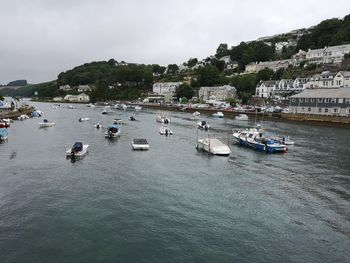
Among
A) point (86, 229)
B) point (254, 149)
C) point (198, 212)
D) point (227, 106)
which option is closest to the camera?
point (86, 229)

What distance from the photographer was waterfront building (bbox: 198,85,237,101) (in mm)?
146375

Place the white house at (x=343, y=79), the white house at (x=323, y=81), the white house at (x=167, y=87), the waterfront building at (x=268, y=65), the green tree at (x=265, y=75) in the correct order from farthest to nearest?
the white house at (x=167, y=87)
the waterfront building at (x=268, y=65)
the green tree at (x=265, y=75)
the white house at (x=323, y=81)
the white house at (x=343, y=79)

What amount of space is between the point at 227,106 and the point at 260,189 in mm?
98296

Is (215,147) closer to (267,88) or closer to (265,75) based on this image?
(267,88)

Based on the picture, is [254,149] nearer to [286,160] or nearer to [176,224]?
[286,160]

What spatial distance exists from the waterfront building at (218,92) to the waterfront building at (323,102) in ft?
177

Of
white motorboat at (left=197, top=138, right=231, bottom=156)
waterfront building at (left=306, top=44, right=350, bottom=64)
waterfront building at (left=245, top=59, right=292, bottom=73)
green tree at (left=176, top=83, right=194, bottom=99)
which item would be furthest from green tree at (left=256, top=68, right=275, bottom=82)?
white motorboat at (left=197, top=138, right=231, bottom=156)

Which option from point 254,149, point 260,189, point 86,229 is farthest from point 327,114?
point 86,229

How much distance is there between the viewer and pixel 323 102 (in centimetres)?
8300

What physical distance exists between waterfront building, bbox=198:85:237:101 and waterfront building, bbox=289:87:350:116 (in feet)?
177

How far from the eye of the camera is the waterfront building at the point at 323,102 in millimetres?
78438

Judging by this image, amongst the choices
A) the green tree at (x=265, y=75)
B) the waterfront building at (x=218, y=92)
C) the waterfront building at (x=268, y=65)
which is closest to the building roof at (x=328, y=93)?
the green tree at (x=265, y=75)

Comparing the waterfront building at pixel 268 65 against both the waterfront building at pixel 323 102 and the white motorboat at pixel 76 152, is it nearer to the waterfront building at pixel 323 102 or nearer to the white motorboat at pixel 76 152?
the waterfront building at pixel 323 102

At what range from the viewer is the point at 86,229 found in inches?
813
